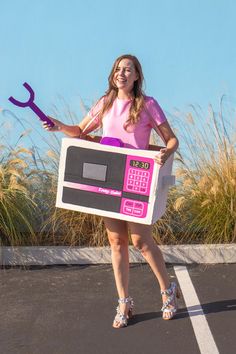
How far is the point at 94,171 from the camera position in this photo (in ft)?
13.2

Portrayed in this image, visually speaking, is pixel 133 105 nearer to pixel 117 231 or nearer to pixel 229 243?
pixel 117 231

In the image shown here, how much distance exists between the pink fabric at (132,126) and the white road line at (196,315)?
1.29m

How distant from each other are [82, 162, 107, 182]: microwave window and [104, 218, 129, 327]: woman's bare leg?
299 mm

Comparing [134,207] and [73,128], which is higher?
[73,128]

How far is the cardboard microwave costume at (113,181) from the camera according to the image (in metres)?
3.87

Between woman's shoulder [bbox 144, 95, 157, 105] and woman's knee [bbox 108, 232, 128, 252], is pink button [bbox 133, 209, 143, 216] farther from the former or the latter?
woman's shoulder [bbox 144, 95, 157, 105]

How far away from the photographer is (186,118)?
20.7ft

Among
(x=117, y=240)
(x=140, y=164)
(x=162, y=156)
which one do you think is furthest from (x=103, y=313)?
(x=162, y=156)

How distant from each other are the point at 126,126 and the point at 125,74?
33cm

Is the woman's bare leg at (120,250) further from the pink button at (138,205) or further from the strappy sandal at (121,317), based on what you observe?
the pink button at (138,205)

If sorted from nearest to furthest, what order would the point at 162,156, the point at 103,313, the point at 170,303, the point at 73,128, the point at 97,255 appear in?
the point at 162,156 → the point at 73,128 → the point at 170,303 → the point at 103,313 → the point at 97,255

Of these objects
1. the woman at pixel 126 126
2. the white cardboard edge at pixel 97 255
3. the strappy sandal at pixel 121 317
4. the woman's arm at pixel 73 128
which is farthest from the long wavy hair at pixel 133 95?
the white cardboard edge at pixel 97 255

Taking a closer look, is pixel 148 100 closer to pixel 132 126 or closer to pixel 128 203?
pixel 132 126

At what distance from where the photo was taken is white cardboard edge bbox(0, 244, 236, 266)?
5449 millimetres
